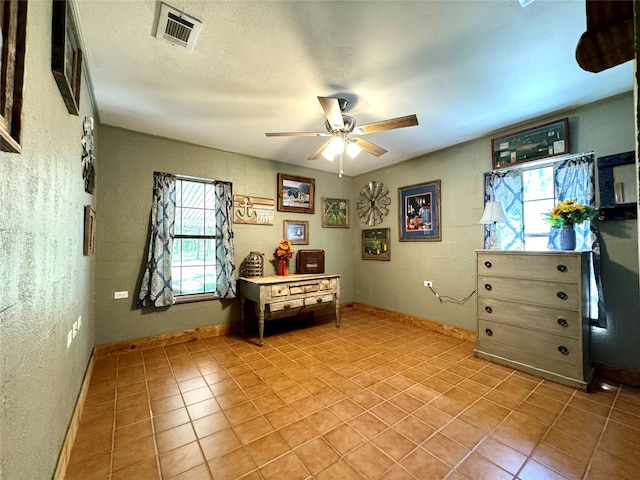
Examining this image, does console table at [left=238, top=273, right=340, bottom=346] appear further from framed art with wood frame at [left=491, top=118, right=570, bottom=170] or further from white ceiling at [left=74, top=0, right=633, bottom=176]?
framed art with wood frame at [left=491, top=118, right=570, bottom=170]

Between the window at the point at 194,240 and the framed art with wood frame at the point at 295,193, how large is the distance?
1.07m

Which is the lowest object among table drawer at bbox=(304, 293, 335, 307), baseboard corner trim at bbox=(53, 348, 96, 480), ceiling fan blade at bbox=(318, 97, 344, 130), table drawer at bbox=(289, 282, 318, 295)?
baseboard corner trim at bbox=(53, 348, 96, 480)

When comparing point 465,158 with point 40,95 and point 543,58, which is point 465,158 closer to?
point 543,58

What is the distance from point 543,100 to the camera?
251cm

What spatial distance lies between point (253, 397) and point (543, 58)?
3.46 m

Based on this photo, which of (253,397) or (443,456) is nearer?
(443,456)

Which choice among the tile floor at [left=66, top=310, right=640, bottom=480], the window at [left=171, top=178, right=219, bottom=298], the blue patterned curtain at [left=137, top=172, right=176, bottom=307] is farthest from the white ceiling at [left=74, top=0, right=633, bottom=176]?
the tile floor at [left=66, top=310, right=640, bottom=480]

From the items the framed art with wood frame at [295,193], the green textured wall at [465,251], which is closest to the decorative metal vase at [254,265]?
the framed art with wood frame at [295,193]

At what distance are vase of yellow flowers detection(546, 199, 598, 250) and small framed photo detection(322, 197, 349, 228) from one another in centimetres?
316

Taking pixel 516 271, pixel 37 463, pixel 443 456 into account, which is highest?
pixel 516 271

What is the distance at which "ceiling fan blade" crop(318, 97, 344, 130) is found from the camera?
2.06 metres

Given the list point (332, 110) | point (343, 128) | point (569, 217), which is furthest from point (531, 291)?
point (332, 110)

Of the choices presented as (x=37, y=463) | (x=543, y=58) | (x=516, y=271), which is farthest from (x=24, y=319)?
(x=516, y=271)

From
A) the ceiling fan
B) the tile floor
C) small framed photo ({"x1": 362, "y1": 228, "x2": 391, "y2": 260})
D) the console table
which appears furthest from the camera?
small framed photo ({"x1": 362, "y1": 228, "x2": 391, "y2": 260})
